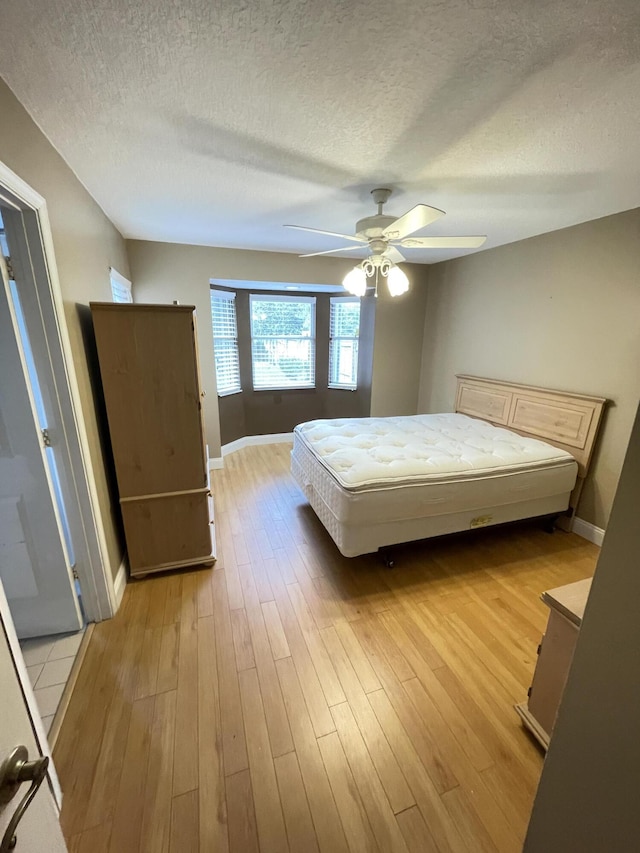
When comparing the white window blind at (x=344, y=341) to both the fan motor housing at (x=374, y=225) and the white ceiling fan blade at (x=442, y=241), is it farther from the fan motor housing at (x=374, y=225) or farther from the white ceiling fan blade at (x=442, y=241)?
the fan motor housing at (x=374, y=225)

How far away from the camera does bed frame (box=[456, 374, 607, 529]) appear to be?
8.63 feet

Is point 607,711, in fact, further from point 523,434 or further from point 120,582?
point 523,434

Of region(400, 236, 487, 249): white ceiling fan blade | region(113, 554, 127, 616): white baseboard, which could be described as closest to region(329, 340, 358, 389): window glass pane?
region(400, 236, 487, 249): white ceiling fan blade

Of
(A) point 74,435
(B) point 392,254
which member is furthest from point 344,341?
(A) point 74,435

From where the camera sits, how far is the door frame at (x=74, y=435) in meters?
1.34

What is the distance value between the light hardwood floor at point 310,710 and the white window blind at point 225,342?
2629 mm

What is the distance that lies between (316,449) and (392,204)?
1.79 metres

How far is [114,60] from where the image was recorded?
1062 millimetres

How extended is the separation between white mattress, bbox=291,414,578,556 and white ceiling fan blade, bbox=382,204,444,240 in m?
1.42

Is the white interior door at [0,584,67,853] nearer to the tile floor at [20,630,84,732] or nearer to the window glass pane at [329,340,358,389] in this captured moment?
the tile floor at [20,630,84,732]

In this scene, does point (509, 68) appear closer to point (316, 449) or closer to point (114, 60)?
point (114, 60)

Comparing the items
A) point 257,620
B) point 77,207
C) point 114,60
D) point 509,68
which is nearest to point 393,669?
point 257,620

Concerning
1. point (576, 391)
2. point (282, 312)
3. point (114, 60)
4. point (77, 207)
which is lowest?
point (576, 391)

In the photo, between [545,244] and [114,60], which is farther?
[545,244]
